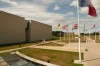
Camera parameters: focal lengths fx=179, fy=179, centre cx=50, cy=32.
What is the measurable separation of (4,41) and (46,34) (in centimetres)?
4682

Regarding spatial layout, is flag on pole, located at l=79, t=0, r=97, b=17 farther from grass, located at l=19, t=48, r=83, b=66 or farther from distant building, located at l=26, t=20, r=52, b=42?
distant building, located at l=26, t=20, r=52, b=42

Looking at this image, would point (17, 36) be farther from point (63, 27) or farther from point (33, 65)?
point (33, 65)

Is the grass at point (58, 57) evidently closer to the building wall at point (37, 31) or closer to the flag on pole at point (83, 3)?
the flag on pole at point (83, 3)

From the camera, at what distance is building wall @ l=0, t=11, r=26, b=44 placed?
1672 inches

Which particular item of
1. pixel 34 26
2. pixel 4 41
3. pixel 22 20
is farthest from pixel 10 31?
pixel 34 26

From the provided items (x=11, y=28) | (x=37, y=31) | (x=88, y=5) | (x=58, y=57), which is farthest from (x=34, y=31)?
(x=88, y=5)

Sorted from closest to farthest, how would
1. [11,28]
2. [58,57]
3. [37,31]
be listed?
[58,57] → [11,28] → [37,31]

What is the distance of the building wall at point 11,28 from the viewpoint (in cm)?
4248

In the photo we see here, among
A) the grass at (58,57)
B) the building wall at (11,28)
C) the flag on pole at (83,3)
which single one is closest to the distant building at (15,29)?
the building wall at (11,28)

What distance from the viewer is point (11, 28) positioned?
47.7m

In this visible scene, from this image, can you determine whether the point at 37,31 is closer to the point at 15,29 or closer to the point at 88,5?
the point at 15,29

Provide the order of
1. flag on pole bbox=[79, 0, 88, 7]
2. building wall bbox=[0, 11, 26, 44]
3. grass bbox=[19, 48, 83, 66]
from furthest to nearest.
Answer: building wall bbox=[0, 11, 26, 44] < grass bbox=[19, 48, 83, 66] < flag on pole bbox=[79, 0, 88, 7]

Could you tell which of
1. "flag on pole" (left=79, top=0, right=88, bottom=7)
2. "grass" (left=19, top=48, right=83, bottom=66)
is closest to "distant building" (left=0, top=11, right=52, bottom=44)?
"grass" (left=19, top=48, right=83, bottom=66)

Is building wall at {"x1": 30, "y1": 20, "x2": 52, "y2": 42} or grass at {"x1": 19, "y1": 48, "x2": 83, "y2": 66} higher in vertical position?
building wall at {"x1": 30, "y1": 20, "x2": 52, "y2": 42}
